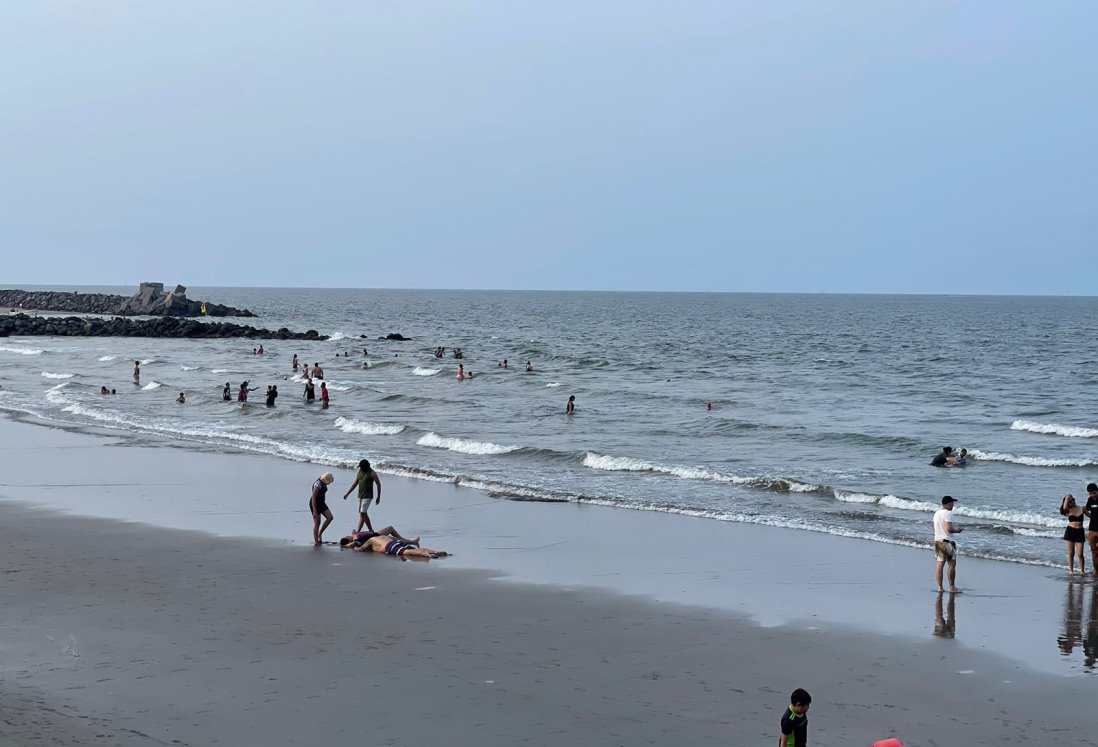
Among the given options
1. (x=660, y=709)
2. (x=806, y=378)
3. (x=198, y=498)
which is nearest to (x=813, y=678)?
(x=660, y=709)

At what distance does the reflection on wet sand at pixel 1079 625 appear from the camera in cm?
1323

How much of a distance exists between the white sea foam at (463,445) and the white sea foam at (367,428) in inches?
71.9

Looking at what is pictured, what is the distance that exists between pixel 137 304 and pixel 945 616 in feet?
395

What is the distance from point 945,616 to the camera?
14.7 meters

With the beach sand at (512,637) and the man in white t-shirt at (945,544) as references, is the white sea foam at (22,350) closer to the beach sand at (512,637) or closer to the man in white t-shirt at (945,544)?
the beach sand at (512,637)

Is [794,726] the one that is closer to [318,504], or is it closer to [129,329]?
[318,504]

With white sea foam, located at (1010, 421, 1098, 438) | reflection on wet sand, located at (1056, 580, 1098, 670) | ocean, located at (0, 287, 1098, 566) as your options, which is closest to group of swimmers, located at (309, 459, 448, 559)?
ocean, located at (0, 287, 1098, 566)

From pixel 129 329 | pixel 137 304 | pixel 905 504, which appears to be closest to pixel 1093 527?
pixel 905 504

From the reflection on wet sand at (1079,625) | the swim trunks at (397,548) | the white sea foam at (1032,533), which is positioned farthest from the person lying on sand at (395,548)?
the white sea foam at (1032,533)

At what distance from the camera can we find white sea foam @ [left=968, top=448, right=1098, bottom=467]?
29.8m

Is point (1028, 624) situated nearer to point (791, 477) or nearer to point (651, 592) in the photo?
point (651, 592)

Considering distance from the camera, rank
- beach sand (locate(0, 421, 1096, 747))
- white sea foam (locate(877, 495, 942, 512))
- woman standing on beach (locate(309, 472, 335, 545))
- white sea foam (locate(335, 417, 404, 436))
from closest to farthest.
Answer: beach sand (locate(0, 421, 1096, 747)) < woman standing on beach (locate(309, 472, 335, 545)) < white sea foam (locate(877, 495, 942, 512)) < white sea foam (locate(335, 417, 404, 436))

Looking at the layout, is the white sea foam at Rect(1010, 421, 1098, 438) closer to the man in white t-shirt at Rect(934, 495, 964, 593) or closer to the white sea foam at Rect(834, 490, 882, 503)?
the white sea foam at Rect(834, 490, 882, 503)

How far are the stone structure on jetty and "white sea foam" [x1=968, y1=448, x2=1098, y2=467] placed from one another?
102m
